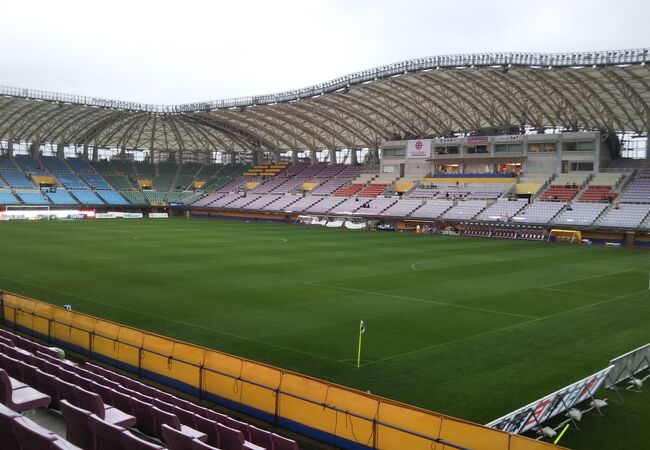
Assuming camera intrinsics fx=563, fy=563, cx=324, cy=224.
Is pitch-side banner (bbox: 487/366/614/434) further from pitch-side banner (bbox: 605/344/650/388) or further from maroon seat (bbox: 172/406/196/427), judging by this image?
maroon seat (bbox: 172/406/196/427)

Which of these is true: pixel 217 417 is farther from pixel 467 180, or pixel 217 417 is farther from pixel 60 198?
pixel 60 198

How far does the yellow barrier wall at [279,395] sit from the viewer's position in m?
9.20

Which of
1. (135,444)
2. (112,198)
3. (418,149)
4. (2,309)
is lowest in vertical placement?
(2,309)

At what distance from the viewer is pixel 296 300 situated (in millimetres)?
23609

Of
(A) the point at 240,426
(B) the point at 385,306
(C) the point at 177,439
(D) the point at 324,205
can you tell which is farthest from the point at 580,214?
(C) the point at 177,439

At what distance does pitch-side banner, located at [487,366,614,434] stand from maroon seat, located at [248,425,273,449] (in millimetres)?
3949

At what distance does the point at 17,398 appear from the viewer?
24.7 feet

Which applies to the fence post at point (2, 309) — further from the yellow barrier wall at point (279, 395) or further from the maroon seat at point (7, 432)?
the maroon seat at point (7, 432)

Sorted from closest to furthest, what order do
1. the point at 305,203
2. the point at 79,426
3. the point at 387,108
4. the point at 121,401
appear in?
the point at 79,426 < the point at 121,401 < the point at 387,108 < the point at 305,203

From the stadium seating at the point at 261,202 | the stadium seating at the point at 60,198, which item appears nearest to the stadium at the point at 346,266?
the stadium seating at the point at 60,198

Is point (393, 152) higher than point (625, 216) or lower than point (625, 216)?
higher

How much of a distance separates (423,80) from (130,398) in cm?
5699

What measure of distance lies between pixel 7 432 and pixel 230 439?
2.89 m

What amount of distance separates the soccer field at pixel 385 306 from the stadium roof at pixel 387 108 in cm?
1979
